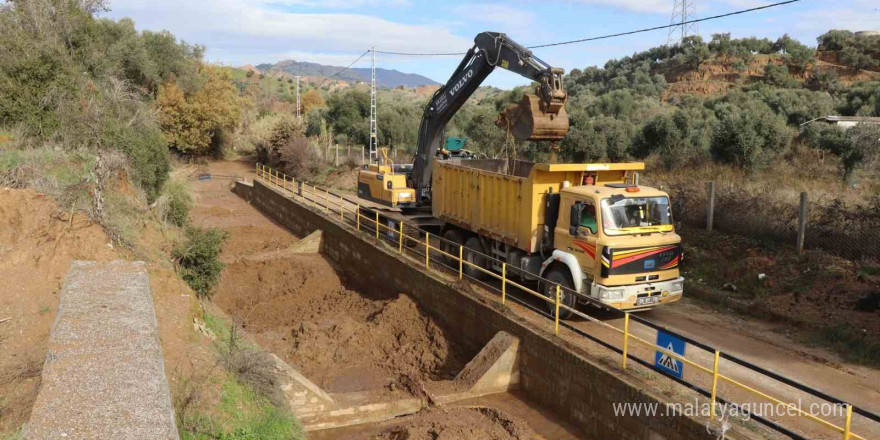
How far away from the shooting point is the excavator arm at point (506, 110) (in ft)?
39.4

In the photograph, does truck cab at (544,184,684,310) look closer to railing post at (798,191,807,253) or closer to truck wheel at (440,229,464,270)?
truck wheel at (440,229,464,270)

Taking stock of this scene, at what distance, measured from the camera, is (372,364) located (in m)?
11.3

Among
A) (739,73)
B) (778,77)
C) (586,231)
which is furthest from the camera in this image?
(739,73)

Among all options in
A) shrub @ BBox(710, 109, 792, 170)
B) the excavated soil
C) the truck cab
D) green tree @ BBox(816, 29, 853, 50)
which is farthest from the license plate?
green tree @ BBox(816, 29, 853, 50)

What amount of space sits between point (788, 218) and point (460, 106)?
829 centimetres

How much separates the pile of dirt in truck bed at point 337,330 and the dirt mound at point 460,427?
3.89 feet

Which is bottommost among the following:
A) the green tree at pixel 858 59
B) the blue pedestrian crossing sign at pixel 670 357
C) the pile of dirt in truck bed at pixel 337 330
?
the pile of dirt in truck bed at pixel 337 330

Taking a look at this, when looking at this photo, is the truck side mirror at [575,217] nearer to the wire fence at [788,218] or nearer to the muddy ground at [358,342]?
the muddy ground at [358,342]

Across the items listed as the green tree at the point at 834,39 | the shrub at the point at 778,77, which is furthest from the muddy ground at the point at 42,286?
the green tree at the point at 834,39

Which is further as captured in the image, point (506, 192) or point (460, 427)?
point (506, 192)

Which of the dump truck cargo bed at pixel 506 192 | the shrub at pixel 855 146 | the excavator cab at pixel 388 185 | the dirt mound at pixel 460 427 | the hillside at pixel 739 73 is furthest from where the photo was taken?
the hillside at pixel 739 73

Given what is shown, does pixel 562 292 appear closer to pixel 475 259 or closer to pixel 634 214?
pixel 634 214

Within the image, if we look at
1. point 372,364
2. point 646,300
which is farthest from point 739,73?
point 372,364

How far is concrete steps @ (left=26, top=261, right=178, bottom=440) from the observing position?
4.94 meters
